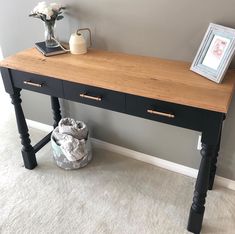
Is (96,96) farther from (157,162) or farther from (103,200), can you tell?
(157,162)

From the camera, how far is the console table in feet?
4.05

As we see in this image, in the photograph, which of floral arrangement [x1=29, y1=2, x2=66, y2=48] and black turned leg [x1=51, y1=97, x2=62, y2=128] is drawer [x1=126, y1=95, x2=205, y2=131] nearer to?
floral arrangement [x1=29, y1=2, x2=66, y2=48]

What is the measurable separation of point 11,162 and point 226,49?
172 cm

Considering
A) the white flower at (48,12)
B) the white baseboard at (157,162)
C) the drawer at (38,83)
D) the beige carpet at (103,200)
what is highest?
the white flower at (48,12)

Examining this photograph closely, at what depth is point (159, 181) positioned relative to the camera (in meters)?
1.94

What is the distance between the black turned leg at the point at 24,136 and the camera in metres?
1.82

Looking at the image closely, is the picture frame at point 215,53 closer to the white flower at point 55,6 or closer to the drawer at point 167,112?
the drawer at point 167,112

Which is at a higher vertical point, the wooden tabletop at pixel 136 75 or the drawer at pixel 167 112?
the wooden tabletop at pixel 136 75

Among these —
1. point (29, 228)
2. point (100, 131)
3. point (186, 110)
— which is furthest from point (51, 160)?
point (186, 110)

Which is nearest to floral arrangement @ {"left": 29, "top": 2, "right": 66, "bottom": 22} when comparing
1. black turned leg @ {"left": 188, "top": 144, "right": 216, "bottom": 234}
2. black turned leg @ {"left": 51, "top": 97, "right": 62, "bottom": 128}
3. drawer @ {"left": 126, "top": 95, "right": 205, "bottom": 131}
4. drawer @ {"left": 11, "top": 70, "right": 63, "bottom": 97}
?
drawer @ {"left": 11, "top": 70, "right": 63, "bottom": 97}

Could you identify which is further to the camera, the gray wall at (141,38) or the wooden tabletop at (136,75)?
the gray wall at (141,38)

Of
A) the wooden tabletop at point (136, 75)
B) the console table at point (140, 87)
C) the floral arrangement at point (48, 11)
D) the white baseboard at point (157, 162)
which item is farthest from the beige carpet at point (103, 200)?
the floral arrangement at point (48, 11)

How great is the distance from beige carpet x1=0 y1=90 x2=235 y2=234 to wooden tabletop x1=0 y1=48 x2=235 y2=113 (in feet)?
2.67

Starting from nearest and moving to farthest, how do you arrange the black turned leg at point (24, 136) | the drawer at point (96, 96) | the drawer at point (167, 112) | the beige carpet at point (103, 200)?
the drawer at point (167, 112)
the drawer at point (96, 96)
the beige carpet at point (103, 200)
the black turned leg at point (24, 136)
